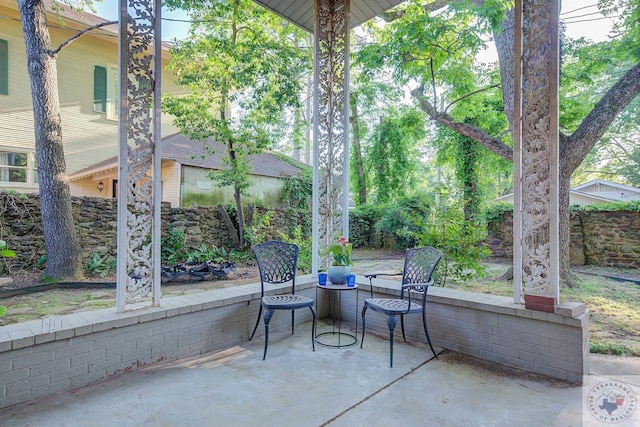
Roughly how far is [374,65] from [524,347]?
150 inches

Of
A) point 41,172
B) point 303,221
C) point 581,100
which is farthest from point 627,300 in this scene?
point 41,172

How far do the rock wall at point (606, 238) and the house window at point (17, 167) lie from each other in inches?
496

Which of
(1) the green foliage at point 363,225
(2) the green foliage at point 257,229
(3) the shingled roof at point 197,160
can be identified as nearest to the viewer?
(2) the green foliage at point 257,229

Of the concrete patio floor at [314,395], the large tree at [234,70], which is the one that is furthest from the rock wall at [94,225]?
the concrete patio floor at [314,395]

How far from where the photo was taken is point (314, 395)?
2.17 metres

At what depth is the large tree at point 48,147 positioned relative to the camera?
4828 mm

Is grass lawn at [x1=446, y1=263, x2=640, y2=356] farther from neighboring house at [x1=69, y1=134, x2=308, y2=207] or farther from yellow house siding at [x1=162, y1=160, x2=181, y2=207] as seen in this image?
yellow house siding at [x1=162, y1=160, x2=181, y2=207]

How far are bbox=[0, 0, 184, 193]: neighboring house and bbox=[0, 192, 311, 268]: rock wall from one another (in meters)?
3.44

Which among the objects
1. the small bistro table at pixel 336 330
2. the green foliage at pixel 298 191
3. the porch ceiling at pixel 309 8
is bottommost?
the small bistro table at pixel 336 330

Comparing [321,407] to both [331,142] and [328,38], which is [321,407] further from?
[328,38]

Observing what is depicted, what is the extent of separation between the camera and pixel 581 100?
20.2 ft

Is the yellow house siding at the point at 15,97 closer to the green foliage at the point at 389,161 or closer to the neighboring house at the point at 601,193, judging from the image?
the green foliage at the point at 389,161

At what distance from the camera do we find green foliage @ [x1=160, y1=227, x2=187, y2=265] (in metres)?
6.54

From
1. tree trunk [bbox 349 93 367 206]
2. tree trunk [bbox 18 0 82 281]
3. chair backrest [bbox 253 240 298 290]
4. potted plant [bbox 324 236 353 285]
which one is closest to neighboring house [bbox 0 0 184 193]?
tree trunk [bbox 18 0 82 281]
